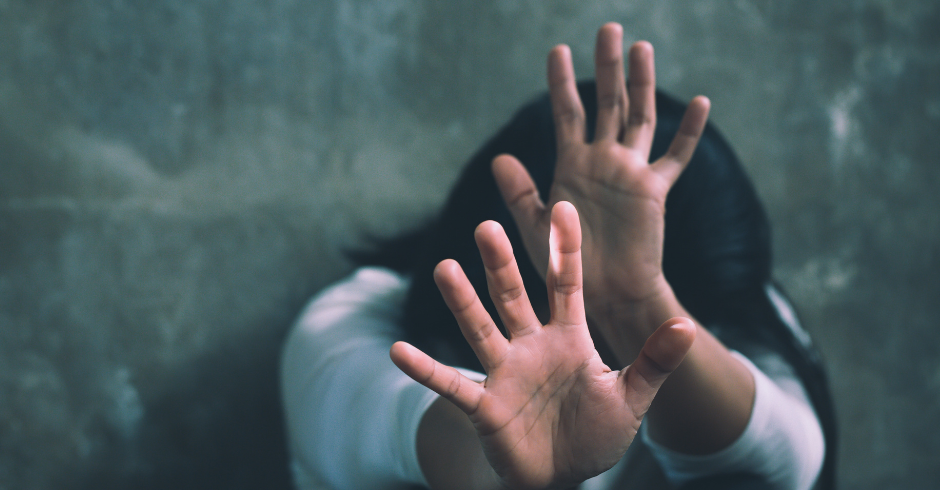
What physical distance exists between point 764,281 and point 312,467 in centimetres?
54

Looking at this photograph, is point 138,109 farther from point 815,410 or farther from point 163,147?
point 815,410

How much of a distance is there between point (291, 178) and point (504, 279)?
15.8 inches

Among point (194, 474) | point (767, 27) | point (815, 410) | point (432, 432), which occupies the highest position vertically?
point (767, 27)

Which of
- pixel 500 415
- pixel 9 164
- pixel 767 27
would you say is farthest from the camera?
pixel 767 27

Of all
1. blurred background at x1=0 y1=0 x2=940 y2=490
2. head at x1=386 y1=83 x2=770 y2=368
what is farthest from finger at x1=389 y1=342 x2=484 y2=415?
blurred background at x1=0 y1=0 x2=940 y2=490

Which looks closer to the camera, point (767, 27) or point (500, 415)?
point (500, 415)

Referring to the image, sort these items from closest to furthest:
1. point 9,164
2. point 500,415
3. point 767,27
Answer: point 500,415, point 9,164, point 767,27

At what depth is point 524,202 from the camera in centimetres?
45

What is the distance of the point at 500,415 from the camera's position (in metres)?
0.29

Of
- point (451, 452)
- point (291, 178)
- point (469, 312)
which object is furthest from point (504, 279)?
point (291, 178)

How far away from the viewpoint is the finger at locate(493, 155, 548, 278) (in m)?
0.45

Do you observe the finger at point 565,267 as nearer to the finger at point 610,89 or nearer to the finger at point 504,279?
the finger at point 504,279

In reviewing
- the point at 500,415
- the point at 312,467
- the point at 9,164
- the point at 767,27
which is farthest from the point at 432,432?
the point at 767,27

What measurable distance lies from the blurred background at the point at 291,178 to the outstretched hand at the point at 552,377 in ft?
1.18
